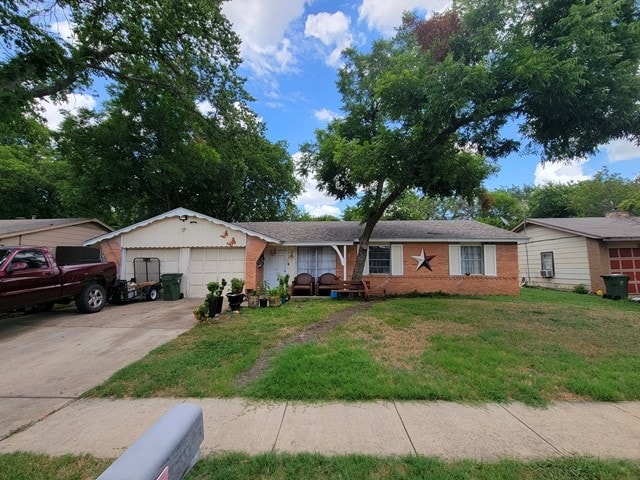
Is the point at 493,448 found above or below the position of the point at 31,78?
below

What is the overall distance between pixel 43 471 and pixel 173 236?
11.2 m

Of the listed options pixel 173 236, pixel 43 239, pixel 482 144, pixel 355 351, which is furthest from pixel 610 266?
pixel 43 239

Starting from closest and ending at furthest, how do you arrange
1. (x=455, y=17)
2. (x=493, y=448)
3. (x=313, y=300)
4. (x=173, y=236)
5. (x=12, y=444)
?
1. (x=493, y=448)
2. (x=12, y=444)
3. (x=455, y=17)
4. (x=313, y=300)
5. (x=173, y=236)

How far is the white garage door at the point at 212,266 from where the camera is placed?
42.7 feet

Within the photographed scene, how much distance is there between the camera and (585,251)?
49.5 ft

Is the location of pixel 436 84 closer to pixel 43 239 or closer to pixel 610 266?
pixel 610 266

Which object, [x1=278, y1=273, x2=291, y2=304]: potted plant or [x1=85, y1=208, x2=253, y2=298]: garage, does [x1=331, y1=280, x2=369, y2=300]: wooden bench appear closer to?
[x1=278, y1=273, x2=291, y2=304]: potted plant

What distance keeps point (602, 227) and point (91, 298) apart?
893 inches

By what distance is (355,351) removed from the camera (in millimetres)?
5559

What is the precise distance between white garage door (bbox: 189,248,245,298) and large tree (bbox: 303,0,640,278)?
5.03 m

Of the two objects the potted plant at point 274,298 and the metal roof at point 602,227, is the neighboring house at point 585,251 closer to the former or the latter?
the metal roof at point 602,227

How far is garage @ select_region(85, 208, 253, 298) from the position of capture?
42.4ft

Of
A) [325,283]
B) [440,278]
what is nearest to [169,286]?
[325,283]

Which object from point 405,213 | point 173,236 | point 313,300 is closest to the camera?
point 313,300
